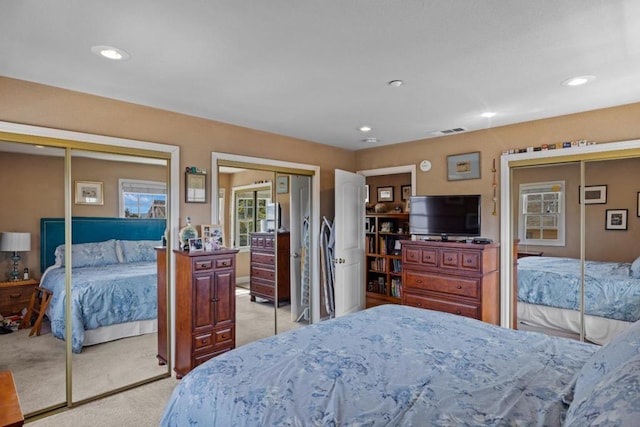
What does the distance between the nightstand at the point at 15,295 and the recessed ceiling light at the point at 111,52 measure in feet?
5.93

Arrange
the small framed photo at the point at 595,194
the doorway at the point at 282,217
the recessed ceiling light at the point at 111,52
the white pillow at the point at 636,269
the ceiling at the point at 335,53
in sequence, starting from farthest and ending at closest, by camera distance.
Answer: the doorway at the point at 282,217 → the small framed photo at the point at 595,194 → the white pillow at the point at 636,269 → the recessed ceiling light at the point at 111,52 → the ceiling at the point at 335,53

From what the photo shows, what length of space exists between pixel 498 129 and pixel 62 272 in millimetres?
4410

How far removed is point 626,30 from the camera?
1851 millimetres

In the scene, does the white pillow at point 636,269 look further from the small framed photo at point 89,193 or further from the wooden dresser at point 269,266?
the small framed photo at point 89,193

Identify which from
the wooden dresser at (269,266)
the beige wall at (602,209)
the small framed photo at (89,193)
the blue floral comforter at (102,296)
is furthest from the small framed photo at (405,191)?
the small framed photo at (89,193)

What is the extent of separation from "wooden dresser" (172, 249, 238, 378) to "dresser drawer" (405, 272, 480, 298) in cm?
205

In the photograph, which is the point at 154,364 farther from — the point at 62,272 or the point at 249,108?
the point at 249,108

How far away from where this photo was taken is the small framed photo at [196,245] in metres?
3.17

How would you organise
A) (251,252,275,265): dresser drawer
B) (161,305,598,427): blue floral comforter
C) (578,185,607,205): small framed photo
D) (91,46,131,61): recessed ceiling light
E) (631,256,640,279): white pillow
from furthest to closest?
(251,252,275,265): dresser drawer → (578,185,607,205): small framed photo → (631,256,640,279): white pillow → (91,46,131,61): recessed ceiling light → (161,305,598,427): blue floral comforter

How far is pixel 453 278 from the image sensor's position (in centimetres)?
375

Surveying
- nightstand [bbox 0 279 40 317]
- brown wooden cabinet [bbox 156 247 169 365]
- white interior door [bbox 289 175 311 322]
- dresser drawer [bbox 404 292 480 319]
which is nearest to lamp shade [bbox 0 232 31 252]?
nightstand [bbox 0 279 40 317]

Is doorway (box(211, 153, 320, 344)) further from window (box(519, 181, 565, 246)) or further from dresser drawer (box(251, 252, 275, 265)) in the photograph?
window (box(519, 181, 565, 246))

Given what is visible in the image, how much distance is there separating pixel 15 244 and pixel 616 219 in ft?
16.5

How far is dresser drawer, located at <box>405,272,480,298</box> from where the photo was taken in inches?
142
